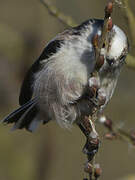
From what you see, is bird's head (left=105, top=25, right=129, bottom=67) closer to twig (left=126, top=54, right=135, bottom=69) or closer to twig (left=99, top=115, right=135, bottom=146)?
twig (left=126, top=54, right=135, bottom=69)

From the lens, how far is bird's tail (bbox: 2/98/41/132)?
161 inches

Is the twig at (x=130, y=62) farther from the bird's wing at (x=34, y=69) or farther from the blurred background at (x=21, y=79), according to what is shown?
the blurred background at (x=21, y=79)

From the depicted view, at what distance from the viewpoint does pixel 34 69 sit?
13.0 ft

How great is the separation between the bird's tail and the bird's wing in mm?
72

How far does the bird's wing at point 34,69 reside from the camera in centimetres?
369

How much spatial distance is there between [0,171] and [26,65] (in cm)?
107

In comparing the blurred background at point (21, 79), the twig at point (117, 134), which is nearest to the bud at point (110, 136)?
the twig at point (117, 134)

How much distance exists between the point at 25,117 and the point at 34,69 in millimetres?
619

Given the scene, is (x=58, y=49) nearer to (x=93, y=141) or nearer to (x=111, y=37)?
(x=111, y=37)

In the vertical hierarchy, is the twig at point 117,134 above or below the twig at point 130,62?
below

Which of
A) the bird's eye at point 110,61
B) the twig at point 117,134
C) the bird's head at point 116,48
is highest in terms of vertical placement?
the bird's head at point 116,48

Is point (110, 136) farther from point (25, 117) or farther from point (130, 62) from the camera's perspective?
point (25, 117)

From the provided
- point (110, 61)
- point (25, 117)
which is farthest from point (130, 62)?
point (25, 117)

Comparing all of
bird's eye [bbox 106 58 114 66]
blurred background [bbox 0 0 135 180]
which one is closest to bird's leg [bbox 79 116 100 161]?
bird's eye [bbox 106 58 114 66]
